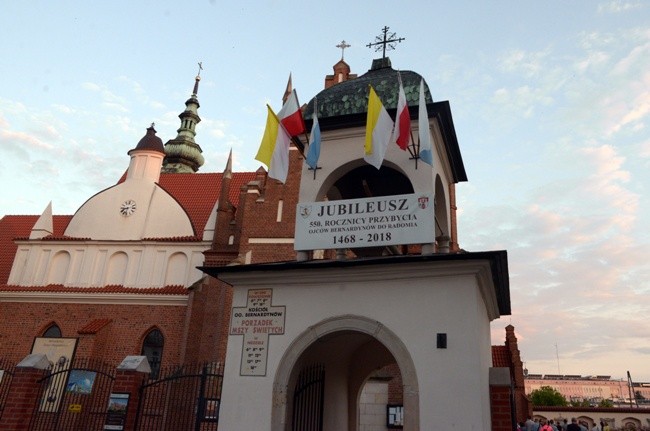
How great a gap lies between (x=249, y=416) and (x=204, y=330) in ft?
44.6

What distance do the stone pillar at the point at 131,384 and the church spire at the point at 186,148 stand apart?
34104 millimetres

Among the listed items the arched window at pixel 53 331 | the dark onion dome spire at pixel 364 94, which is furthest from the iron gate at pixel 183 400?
the arched window at pixel 53 331

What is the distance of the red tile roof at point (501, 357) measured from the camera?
25.7m

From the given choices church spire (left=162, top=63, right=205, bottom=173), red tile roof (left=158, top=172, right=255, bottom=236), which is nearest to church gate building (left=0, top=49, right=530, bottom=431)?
red tile roof (left=158, top=172, right=255, bottom=236)

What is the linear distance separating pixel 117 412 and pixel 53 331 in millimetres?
15678

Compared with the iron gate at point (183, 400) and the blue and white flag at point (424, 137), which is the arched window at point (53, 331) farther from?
the blue and white flag at point (424, 137)

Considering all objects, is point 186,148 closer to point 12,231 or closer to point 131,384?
point 12,231

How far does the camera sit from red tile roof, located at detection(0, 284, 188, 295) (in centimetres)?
2269

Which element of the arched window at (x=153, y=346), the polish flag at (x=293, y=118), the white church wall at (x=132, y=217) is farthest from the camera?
the white church wall at (x=132, y=217)

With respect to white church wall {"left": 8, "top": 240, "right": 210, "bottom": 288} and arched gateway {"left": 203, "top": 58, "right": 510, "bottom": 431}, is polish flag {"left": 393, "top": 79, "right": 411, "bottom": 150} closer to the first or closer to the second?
arched gateway {"left": 203, "top": 58, "right": 510, "bottom": 431}

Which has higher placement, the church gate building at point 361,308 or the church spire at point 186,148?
the church spire at point 186,148

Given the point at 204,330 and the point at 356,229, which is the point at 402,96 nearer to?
the point at 356,229

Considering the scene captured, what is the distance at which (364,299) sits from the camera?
8328 millimetres

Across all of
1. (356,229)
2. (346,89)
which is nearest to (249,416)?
(356,229)
